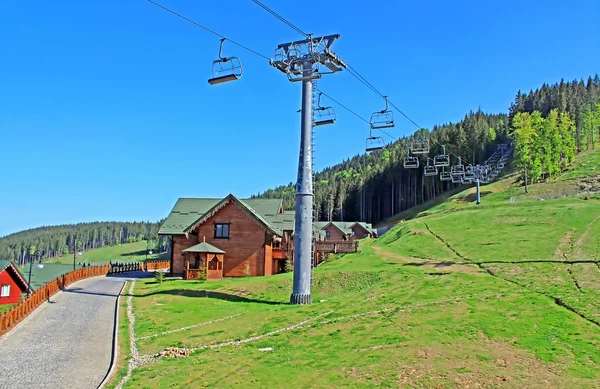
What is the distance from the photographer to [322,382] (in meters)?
15.5

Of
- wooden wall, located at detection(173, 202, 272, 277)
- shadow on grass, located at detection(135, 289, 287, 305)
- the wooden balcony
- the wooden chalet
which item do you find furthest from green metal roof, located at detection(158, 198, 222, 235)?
the wooden chalet

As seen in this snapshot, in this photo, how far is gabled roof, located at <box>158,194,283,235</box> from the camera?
52.0 metres

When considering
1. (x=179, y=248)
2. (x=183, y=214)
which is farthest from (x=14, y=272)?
(x=183, y=214)

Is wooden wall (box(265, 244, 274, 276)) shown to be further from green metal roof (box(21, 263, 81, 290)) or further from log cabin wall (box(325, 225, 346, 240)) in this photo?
log cabin wall (box(325, 225, 346, 240))

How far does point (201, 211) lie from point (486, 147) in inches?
4070

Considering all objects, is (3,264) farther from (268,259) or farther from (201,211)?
(268,259)

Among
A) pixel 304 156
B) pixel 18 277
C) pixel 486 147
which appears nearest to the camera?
pixel 304 156

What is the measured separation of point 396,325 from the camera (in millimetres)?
22078

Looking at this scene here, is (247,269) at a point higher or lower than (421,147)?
lower

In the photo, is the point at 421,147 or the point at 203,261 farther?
the point at 203,261

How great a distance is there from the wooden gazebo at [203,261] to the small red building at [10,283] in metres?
20.9

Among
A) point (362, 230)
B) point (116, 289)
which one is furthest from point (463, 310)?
point (362, 230)

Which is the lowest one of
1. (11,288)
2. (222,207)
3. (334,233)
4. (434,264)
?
(11,288)

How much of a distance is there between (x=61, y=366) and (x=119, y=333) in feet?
17.5
